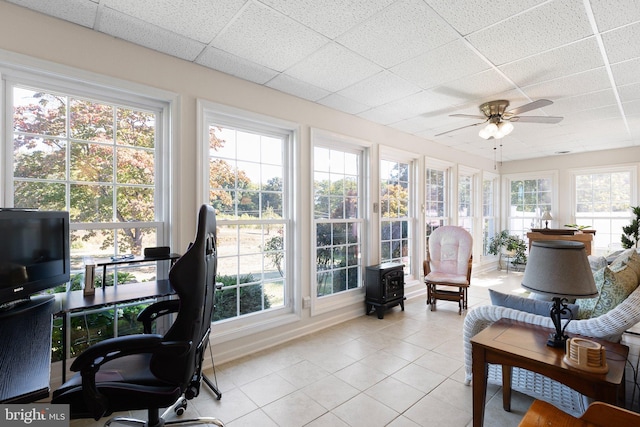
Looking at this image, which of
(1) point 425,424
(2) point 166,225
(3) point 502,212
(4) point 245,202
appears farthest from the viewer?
(3) point 502,212

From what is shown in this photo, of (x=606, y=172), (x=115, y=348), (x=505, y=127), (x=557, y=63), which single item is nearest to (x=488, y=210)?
(x=606, y=172)

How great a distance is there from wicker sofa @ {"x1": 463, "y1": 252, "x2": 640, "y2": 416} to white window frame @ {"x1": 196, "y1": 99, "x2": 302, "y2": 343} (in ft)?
5.94

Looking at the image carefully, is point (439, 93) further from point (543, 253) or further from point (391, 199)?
point (543, 253)

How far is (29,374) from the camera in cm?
101

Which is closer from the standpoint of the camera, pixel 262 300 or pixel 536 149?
pixel 262 300

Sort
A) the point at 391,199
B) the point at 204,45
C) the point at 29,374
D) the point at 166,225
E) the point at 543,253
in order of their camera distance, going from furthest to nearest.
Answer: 1. the point at 391,199
2. the point at 166,225
3. the point at 204,45
4. the point at 543,253
5. the point at 29,374

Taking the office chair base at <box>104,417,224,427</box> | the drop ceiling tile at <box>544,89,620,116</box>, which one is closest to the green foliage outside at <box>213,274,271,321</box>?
the office chair base at <box>104,417,224,427</box>

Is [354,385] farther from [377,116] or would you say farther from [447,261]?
[377,116]

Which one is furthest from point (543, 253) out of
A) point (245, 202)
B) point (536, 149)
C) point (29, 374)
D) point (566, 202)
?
point (566, 202)

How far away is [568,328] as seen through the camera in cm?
186

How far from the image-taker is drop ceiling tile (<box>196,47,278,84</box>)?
2.54 metres

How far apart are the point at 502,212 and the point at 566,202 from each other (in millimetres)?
1241

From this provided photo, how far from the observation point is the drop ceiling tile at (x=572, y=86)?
2.88 meters

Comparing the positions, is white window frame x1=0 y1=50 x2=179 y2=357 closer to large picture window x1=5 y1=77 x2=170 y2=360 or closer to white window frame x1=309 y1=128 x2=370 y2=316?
large picture window x1=5 y1=77 x2=170 y2=360
